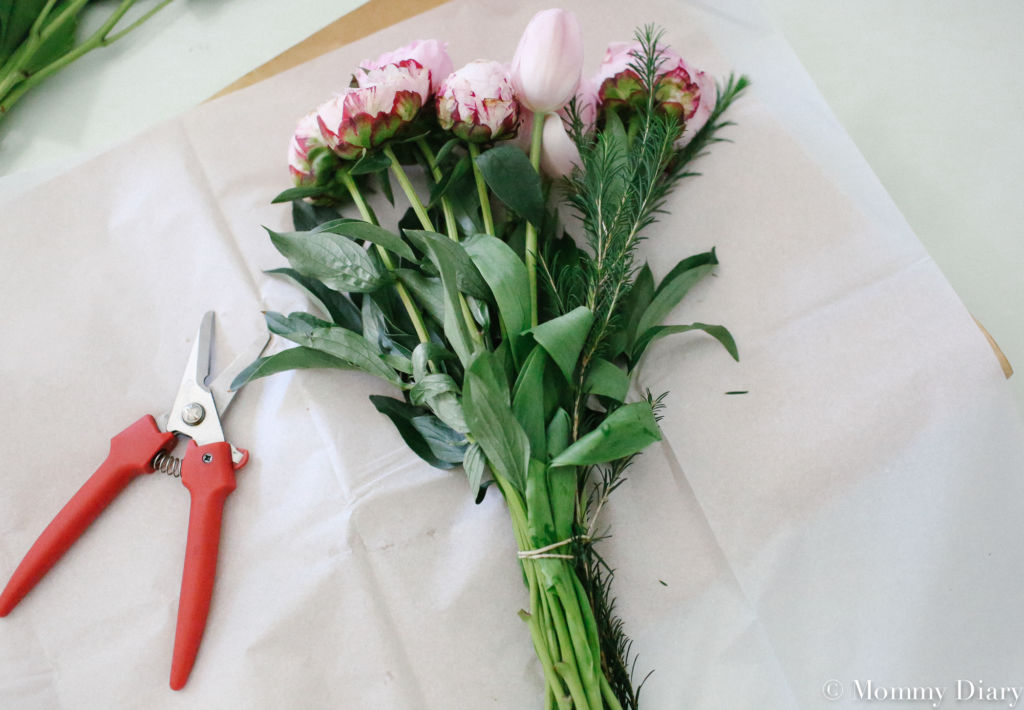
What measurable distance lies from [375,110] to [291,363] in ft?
0.83

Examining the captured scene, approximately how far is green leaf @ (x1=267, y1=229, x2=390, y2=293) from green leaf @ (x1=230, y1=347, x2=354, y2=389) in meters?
0.07

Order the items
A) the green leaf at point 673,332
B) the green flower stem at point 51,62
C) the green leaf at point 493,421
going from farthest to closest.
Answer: the green flower stem at point 51,62
the green leaf at point 673,332
the green leaf at point 493,421

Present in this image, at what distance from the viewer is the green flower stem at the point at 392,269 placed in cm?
68

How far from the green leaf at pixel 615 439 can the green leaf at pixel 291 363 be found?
247 millimetres

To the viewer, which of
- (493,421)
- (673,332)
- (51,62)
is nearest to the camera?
(493,421)

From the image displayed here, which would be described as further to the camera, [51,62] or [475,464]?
[51,62]

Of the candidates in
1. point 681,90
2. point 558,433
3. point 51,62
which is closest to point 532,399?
point 558,433

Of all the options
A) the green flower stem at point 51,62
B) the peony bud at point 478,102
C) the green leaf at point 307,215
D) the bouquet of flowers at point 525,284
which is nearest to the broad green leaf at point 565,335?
the bouquet of flowers at point 525,284

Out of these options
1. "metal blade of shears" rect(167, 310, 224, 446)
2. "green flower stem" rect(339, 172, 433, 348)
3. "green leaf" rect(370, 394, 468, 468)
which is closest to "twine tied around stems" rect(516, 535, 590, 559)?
"green leaf" rect(370, 394, 468, 468)

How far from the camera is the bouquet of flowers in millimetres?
606

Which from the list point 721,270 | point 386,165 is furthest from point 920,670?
point 386,165

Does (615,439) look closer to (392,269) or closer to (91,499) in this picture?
(392,269)

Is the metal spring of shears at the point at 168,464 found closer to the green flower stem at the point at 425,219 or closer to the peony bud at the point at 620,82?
the green flower stem at the point at 425,219

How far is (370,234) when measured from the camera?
659 millimetres
